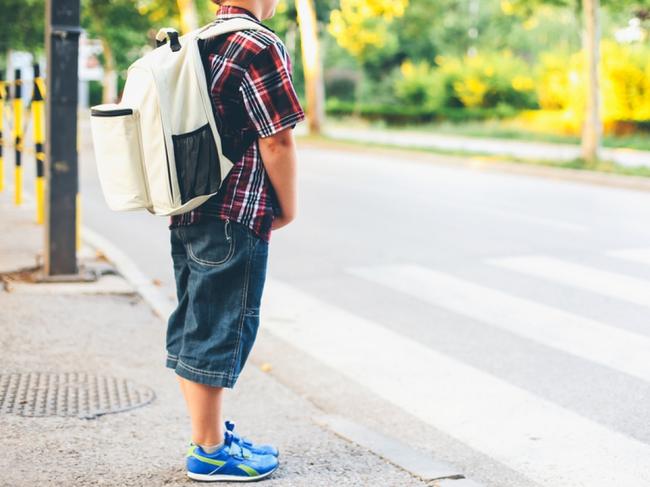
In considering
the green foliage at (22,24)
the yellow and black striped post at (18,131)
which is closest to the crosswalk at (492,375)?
the yellow and black striped post at (18,131)

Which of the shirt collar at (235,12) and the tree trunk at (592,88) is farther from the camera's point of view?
the tree trunk at (592,88)

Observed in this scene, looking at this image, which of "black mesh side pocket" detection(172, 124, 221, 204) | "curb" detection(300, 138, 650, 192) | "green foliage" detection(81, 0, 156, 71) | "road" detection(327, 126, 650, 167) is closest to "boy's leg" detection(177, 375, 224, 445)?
"black mesh side pocket" detection(172, 124, 221, 204)

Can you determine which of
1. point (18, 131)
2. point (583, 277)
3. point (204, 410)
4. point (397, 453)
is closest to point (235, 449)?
point (204, 410)

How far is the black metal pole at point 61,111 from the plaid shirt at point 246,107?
3842 millimetres

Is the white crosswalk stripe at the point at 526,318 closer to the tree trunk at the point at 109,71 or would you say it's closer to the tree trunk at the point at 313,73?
the tree trunk at the point at 313,73

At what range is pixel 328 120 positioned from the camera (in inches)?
1620

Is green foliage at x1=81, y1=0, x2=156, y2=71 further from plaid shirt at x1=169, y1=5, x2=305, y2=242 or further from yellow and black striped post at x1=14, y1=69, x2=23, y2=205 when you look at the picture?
plaid shirt at x1=169, y1=5, x2=305, y2=242

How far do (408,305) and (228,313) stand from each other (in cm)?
403

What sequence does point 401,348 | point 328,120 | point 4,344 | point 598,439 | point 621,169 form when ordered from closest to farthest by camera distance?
1. point 598,439
2. point 4,344
3. point 401,348
4. point 621,169
5. point 328,120

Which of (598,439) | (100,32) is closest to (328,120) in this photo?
(100,32)

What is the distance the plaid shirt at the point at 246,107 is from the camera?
10.7 ft

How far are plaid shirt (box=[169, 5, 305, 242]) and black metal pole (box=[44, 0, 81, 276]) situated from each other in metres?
3.84

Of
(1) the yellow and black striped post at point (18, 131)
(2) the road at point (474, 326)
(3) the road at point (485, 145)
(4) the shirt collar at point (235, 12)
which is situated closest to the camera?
(4) the shirt collar at point (235, 12)

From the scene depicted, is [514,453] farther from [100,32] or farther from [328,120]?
[100,32]
